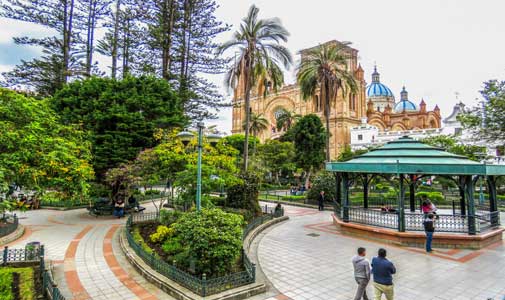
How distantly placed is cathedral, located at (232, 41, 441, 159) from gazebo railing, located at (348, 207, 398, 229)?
3982 cm

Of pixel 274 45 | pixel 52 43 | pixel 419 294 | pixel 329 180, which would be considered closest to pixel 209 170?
pixel 419 294

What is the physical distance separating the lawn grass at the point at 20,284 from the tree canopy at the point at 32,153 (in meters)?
2.15

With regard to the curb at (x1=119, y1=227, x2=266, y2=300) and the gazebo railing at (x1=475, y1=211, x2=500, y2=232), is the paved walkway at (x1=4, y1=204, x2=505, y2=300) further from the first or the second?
the gazebo railing at (x1=475, y1=211, x2=500, y2=232)

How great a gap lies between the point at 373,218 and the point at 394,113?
71.6 meters

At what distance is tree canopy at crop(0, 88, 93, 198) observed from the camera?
749 centimetres

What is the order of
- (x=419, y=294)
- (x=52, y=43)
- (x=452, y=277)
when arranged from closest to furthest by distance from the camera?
1. (x=419, y=294)
2. (x=452, y=277)
3. (x=52, y=43)

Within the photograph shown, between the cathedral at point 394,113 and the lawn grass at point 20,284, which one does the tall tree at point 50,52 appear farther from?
the cathedral at point 394,113

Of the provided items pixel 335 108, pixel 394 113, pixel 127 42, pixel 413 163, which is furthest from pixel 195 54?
pixel 394 113

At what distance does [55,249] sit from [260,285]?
8.83m

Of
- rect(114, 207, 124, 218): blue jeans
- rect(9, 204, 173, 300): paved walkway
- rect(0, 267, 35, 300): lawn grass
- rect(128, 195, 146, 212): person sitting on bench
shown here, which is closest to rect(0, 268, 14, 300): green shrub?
rect(0, 267, 35, 300): lawn grass

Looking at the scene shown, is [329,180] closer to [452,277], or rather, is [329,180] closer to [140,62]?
[452,277]

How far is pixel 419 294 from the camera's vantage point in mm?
7172

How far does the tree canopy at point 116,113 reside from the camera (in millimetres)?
17047

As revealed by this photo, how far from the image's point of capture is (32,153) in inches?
307
